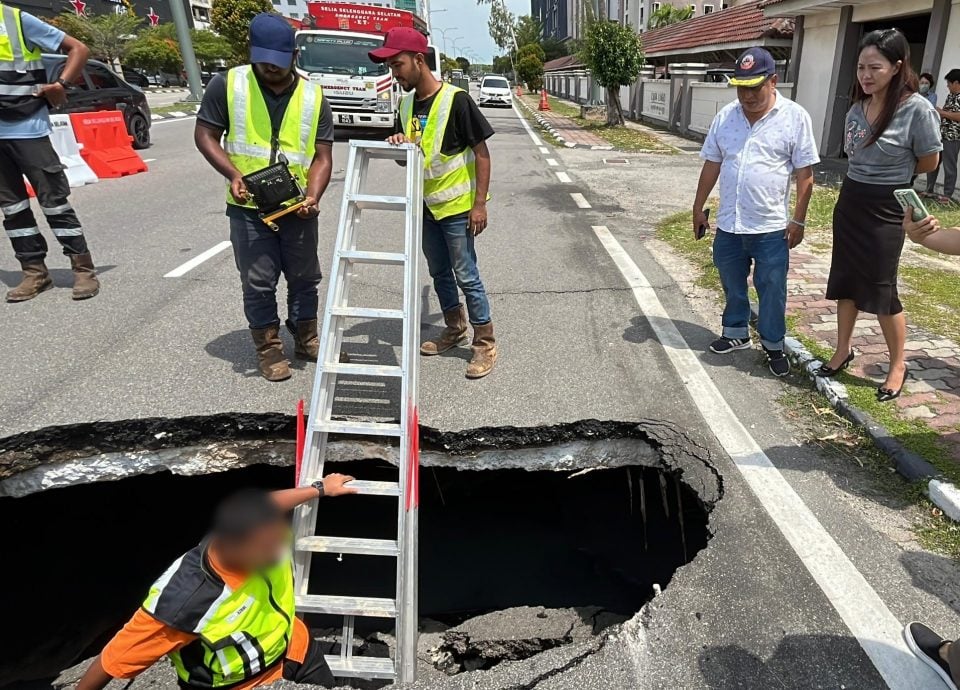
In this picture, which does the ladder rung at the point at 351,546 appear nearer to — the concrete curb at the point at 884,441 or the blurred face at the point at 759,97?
the concrete curb at the point at 884,441

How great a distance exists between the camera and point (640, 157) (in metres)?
13.9

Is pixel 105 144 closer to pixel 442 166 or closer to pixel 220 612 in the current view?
pixel 442 166

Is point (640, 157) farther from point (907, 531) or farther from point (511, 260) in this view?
point (907, 531)

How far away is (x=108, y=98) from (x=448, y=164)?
11.2 metres

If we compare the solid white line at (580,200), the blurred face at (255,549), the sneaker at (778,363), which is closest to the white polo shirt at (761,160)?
the sneaker at (778,363)

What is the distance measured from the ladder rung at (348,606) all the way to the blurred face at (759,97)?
10.3 ft

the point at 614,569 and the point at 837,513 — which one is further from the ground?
the point at 837,513

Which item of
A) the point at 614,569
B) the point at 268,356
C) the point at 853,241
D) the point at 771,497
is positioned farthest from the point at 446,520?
the point at 853,241

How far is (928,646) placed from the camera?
2012 mm

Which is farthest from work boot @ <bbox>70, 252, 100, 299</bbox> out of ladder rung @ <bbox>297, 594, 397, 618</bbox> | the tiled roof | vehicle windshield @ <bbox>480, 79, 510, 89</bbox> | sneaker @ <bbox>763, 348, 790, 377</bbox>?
vehicle windshield @ <bbox>480, 79, 510, 89</bbox>

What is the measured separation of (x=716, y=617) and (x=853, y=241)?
2326 mm

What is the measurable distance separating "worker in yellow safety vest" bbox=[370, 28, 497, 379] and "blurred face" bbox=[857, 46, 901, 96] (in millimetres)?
1867

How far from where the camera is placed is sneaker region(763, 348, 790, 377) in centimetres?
390

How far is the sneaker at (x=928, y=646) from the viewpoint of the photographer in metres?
1.94
